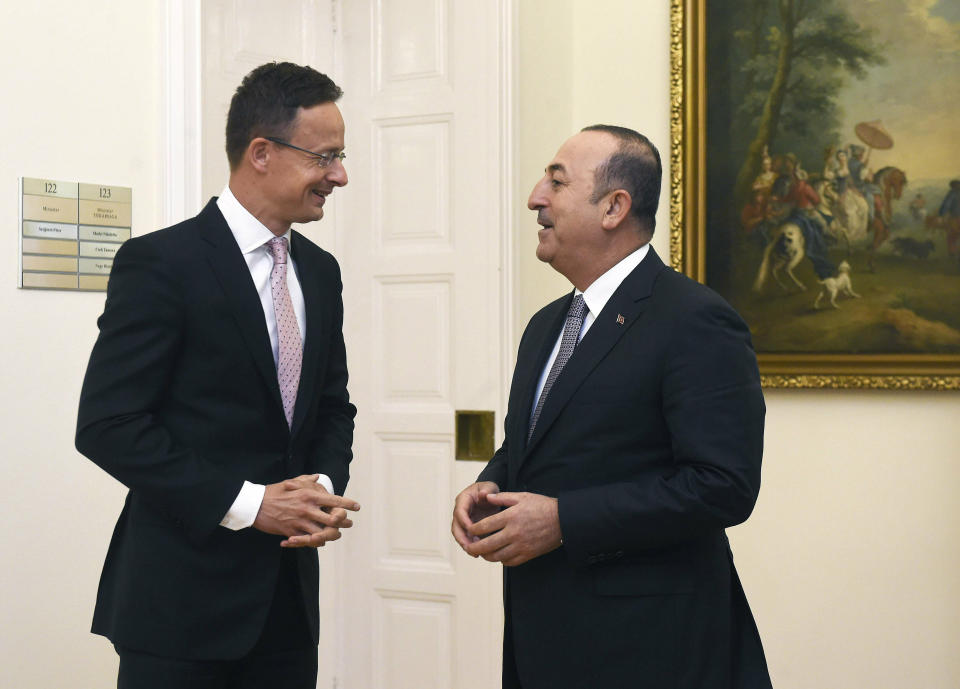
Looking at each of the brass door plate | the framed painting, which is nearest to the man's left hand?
the brass door plate

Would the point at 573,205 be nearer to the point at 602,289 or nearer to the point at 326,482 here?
the point at 602,289

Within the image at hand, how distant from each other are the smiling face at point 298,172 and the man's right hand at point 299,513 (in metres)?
0.64

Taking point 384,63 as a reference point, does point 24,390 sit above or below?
below

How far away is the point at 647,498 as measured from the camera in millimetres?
2160

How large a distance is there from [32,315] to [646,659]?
87.1 inches

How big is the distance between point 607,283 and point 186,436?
1006mm

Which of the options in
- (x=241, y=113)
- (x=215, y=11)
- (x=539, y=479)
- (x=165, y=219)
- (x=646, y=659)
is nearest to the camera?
(x=646, y=659)

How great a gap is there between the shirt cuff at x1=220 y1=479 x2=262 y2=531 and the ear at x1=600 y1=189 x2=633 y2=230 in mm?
998

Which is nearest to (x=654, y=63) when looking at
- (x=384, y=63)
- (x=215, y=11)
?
(x=384, y=63)

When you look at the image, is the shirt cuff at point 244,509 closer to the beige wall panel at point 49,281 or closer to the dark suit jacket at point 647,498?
the dark suit jacket at point 647,498

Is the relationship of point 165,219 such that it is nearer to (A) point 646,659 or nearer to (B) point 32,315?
(B) point 32,315

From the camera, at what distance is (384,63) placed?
15.1 ft

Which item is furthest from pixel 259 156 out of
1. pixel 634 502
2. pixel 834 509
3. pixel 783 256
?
pixel 834 509

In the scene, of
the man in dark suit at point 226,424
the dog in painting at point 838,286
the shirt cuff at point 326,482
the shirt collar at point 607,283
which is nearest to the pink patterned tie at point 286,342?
the man in dark suit at point 226,424
